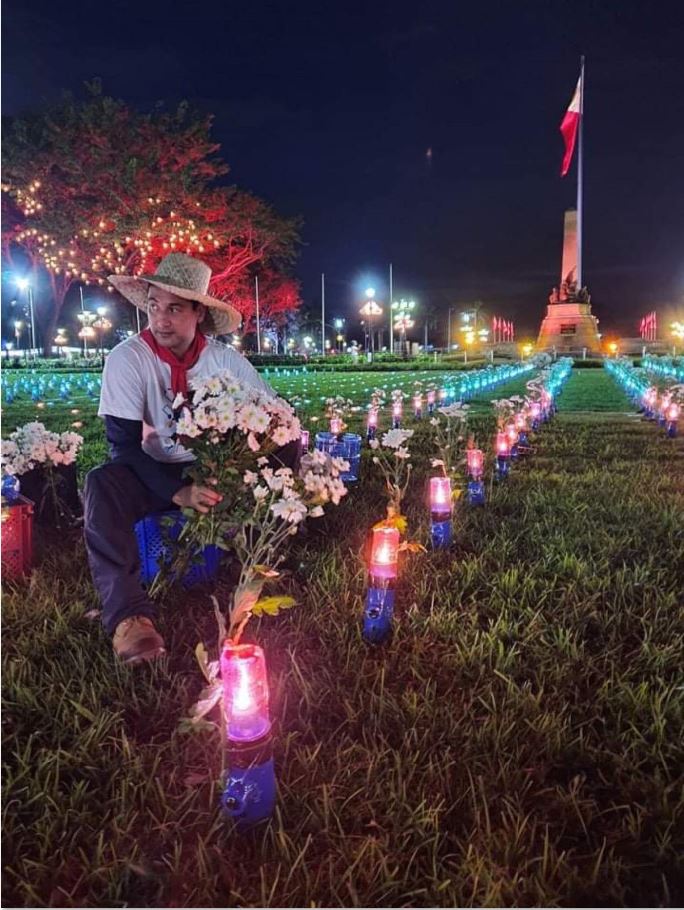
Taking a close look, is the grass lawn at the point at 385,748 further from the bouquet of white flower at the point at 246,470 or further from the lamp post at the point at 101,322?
the lamp post at the point at 101,322

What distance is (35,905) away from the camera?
1438 mm

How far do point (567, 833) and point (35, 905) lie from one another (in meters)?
1.22

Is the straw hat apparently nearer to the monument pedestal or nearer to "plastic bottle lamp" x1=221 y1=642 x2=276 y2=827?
"plastic bottle lamp" x1=221 y1=642 x2=276 y2=827

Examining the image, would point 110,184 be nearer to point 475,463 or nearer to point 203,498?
point 475,463

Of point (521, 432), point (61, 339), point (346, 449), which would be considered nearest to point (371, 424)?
point (521, 432)

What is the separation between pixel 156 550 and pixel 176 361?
868mm

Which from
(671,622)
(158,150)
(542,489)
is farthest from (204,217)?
(671,622)

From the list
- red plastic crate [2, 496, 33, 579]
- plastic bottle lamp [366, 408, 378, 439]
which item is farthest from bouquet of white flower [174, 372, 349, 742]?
plastic bottle lamp [366, 408, 378, 439]

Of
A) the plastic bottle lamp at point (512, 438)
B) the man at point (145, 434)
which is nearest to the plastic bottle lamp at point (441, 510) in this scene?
the man at point (145, 434)

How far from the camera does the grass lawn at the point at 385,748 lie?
1497 mm

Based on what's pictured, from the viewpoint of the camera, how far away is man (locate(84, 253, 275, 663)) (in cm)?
248

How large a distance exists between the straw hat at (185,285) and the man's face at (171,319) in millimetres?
48

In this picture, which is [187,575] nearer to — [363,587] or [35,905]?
[363,587]

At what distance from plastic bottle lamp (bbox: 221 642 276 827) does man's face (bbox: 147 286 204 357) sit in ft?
5.99
